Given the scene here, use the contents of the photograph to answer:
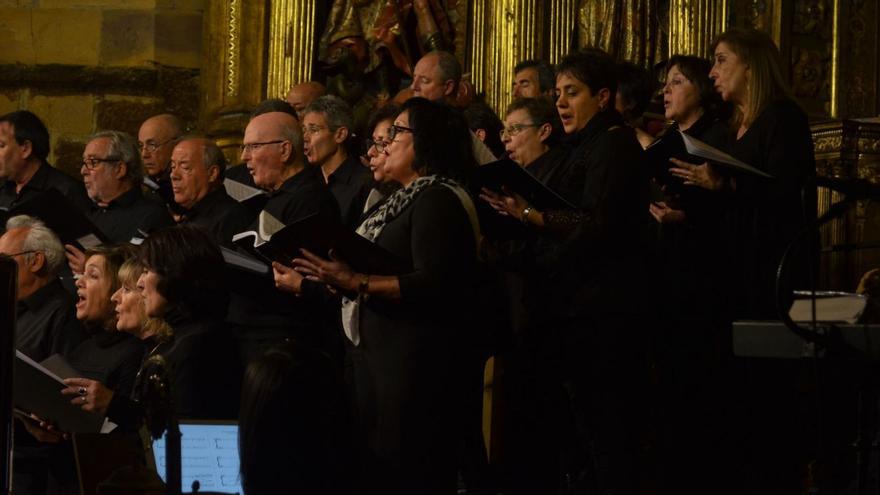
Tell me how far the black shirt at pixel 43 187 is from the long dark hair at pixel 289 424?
4477 millimetres

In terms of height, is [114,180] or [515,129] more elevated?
[515,129]

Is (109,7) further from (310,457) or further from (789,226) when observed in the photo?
(310,457)

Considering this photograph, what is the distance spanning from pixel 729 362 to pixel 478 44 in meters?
4.16

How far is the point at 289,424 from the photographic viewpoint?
3.64 meters

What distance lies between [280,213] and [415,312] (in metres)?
1.38

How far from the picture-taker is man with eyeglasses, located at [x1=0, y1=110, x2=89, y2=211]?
816 cm

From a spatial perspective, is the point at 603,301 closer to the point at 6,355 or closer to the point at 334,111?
the point at 334,111

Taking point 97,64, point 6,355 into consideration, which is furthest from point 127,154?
point 6,355

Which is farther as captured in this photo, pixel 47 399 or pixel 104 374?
pixel 104 374

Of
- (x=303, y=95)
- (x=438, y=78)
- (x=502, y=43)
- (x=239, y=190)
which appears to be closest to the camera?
(x=239, y=190)

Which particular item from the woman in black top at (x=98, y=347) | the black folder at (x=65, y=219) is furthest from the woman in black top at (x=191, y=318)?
the black folder at (x=65, y=219)

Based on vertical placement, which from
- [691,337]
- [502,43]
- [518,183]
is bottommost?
[691,337]

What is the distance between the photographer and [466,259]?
5.16m

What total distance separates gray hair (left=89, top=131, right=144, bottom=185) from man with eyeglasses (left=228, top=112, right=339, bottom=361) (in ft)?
4.02
